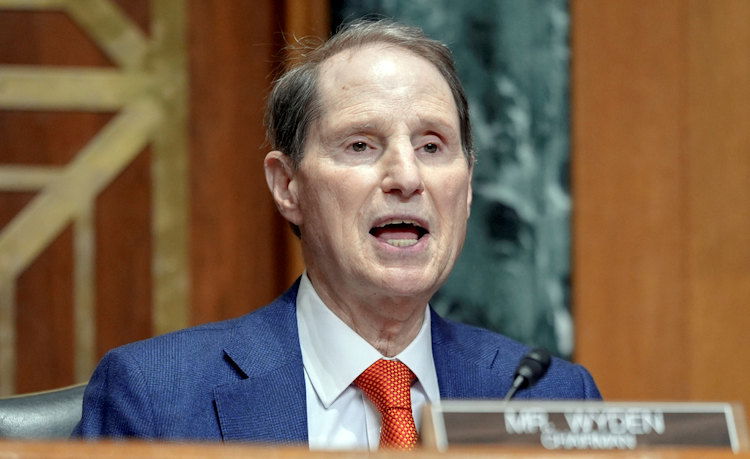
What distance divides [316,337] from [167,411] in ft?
1.04

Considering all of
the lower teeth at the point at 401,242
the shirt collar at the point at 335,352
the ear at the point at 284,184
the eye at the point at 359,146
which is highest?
the eye at the point at 359,146

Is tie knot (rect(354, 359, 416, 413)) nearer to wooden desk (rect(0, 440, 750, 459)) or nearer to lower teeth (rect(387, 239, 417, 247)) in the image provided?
lower teeth (rect(387, 239, 417, 247))

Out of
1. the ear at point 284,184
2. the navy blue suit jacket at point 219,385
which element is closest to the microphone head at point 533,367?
the navy blue suit jacket at point 219,385

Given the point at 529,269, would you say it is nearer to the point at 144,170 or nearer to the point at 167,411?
the point at 144,170

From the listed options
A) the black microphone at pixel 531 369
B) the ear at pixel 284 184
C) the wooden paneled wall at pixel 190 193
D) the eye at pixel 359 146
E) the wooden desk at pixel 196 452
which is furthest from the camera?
the wooden paneled wall at pixel 190 193

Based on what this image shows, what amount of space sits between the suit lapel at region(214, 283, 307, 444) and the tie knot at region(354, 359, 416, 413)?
0.37 ft

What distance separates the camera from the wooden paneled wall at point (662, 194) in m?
3.32

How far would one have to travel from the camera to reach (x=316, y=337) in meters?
2.04

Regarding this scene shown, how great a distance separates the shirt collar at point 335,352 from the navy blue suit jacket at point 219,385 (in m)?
0.02

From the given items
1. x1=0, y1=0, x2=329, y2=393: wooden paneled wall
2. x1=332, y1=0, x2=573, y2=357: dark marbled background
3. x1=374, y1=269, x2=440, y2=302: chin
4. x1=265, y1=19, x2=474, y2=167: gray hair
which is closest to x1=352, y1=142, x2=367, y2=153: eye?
x1=265, y1=19, x2=474, y2=167: gray hair

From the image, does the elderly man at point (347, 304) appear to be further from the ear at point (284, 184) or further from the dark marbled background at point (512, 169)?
the dark marbled background at point (512, 169)

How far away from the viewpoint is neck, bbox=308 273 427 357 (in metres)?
2.00

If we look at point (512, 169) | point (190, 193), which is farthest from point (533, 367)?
point (190, 193)

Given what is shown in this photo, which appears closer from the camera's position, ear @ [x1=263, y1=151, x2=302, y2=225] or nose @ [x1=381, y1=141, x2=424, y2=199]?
nose @ [x1=381, y1=141, x2=424, y2=199]
